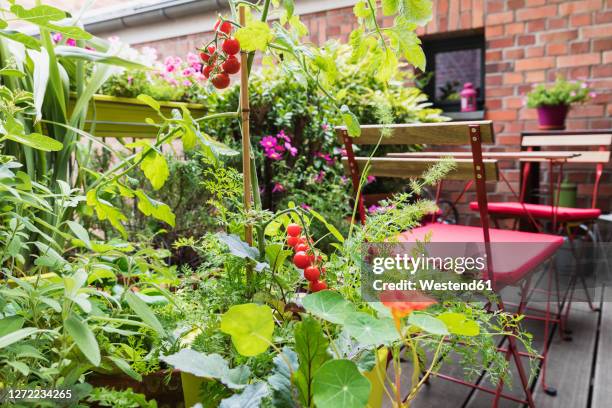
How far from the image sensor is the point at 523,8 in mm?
3631

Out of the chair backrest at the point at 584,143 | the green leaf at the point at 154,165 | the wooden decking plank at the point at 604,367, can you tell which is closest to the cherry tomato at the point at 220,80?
the green leaf at the point at 154,165

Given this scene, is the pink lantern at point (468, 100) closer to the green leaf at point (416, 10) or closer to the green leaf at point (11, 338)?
the green leaf at point (416, 10)

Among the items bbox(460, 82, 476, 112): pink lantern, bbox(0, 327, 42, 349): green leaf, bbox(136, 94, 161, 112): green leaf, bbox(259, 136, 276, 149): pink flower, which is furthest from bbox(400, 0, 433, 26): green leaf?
bbox(460, 82, 476, 112): pink lantern

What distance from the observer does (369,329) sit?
48 centimetres

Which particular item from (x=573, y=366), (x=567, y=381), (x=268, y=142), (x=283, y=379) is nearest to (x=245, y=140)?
(x=283, y=379)

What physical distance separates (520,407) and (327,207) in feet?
3.86

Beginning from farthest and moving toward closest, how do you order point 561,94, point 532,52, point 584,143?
point 532,52, point 561,94, point 584,143

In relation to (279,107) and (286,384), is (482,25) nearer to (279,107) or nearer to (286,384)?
(279,107)

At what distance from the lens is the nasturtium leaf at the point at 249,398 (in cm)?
48

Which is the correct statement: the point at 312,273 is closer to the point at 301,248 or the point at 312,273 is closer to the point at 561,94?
the point at 301,248

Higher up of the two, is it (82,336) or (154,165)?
(154,165)

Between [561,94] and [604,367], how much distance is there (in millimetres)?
2017

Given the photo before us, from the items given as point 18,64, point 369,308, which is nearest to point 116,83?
point 18,64

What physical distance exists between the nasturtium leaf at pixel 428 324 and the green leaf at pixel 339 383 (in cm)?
7
